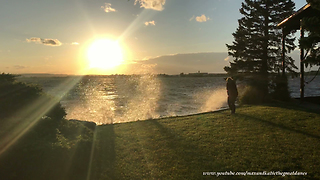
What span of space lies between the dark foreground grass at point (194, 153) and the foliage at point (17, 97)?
190cm

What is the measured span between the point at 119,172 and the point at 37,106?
3758mm

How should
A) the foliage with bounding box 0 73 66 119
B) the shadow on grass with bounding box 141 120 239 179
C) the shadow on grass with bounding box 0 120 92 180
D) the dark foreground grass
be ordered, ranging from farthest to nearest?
1. the foliage with bounding box 0 73 66 119
2. the shadow on grass with bounding box 141 120 239 179
3. the dark foreground grass
4. the shadow on grass with bounding box 0 120 92 180

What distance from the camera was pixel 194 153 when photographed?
6102 mm

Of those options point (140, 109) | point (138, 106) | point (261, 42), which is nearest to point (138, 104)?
point (138, 106)

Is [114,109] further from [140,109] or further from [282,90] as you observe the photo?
[282,90]

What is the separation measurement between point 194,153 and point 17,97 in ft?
19.9

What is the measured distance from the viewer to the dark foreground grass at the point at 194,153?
189 inches

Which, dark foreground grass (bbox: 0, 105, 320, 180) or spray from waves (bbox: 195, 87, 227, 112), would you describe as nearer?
dark foreground grass (bbox: 0, 105, 320, 180)

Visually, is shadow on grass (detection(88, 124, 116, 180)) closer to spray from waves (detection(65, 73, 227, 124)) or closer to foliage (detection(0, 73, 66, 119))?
foliage (detection(0, 73, 66, 119))

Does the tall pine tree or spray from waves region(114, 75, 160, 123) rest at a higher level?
the tall pine tree

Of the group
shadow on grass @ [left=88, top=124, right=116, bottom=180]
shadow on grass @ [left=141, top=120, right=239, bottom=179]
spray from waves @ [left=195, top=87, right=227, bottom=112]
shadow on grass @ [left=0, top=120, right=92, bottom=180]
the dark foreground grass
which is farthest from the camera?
spray from waves @ [left=195, top=87, right=227, bottom=112]

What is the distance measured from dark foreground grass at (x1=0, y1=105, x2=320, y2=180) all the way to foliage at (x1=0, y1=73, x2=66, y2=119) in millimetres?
1895

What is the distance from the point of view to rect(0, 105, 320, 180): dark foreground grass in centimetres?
480

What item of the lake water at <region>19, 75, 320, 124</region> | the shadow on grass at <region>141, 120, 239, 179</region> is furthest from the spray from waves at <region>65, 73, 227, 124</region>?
the shadow on grass at <region>141, 120, 239, 179</region>
